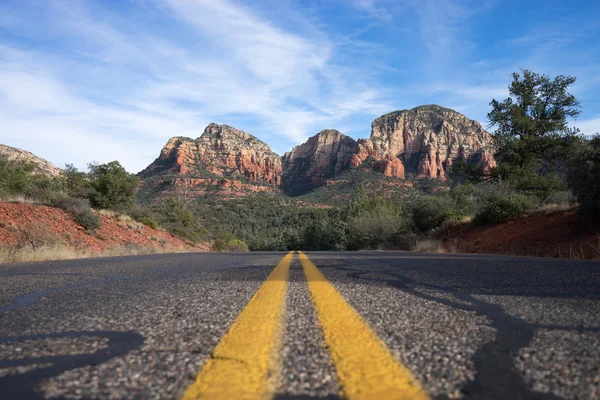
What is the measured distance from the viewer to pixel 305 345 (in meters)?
1.70

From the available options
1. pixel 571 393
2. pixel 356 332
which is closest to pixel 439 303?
pixel 356 332

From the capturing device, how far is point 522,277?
423 centimetres

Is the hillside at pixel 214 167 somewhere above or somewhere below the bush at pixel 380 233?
above

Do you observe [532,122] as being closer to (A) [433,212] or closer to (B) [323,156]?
(A) [433,212]

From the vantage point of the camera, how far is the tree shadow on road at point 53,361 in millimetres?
1284

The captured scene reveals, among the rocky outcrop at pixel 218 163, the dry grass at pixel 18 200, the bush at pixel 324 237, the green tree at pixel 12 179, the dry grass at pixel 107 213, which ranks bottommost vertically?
the bush at pixel 324 237

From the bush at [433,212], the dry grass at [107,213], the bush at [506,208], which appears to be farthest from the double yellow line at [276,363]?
the dry grass at [107,213]

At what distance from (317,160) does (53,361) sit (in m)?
128

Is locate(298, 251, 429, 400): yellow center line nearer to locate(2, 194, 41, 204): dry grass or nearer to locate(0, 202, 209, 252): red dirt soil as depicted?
locate(0, 202, 209, 252): red dirt soil

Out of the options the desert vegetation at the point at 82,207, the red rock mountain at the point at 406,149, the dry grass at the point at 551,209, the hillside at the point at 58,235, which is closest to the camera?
the hillside at the point at 58,235

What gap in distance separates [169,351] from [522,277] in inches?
153

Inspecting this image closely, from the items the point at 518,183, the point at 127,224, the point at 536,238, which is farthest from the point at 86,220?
the point at 518,183

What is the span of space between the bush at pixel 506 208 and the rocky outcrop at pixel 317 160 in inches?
3550

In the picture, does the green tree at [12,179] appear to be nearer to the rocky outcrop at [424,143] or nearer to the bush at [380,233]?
the bush at [380,233]
